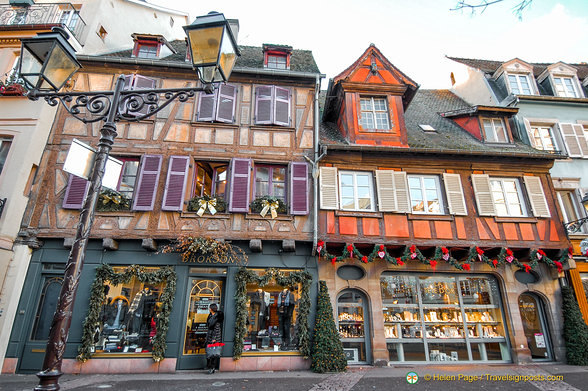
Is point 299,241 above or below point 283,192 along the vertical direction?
below

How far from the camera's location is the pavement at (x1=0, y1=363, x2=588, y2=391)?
6.74 m

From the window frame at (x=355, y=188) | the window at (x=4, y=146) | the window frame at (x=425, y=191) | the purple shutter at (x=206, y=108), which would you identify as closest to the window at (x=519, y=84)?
the window frame at (x=425, y=191)

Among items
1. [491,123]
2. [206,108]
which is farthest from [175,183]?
[491,123]

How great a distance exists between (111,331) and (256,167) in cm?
591

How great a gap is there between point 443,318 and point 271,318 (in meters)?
5.18

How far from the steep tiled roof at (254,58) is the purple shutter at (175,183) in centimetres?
405

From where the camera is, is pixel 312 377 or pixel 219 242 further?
pixel 219 242

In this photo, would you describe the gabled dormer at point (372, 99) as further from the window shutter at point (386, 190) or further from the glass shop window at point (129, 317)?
the glass shop window at point (129, 317)

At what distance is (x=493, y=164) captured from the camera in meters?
10.5

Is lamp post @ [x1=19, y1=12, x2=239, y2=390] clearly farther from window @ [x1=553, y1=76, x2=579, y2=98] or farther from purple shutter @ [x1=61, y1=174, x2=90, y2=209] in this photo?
window @ [x1=553, y1=76, x2=579, y2=98]

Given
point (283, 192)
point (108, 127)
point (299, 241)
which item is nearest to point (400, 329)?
point (299, 241)

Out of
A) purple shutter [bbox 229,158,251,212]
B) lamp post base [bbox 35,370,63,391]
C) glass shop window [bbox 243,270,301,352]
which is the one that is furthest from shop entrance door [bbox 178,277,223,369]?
lamp post base [bbox 35,370,63,391]

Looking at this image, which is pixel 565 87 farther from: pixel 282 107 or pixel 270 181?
pixel 270 181

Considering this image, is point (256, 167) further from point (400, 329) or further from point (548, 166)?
point (548, 166)
